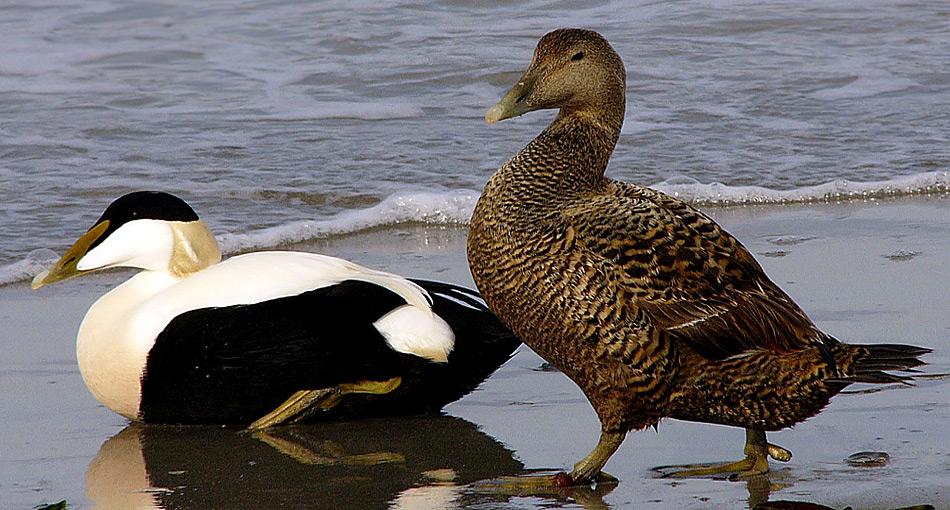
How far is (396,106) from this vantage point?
8992 millimetres

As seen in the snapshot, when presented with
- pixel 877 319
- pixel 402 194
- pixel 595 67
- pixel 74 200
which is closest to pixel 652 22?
pixel 402 194

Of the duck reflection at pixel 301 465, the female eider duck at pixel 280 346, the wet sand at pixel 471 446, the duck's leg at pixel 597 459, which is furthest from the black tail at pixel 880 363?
the female eider duck at pixel 280 346

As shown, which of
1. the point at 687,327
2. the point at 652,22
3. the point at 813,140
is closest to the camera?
the point at 687,327

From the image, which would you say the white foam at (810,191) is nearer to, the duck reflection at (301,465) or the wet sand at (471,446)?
the wet sand at (471,446)

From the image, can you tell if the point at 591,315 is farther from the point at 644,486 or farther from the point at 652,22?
the point at 652,22

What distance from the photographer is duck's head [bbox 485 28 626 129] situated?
13.3ft

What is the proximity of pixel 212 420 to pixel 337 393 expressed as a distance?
38 centimetres

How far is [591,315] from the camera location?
361 cm

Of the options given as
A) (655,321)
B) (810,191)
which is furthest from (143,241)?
(810,191)

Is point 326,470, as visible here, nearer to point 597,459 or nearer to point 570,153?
point 597,459

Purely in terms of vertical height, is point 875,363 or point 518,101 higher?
point 518,101

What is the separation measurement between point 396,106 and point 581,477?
549cm

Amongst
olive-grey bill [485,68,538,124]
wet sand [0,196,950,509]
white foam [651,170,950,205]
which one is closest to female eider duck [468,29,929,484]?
wet sand [0,196,950,509]

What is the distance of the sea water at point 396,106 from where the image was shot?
23.7 ft
